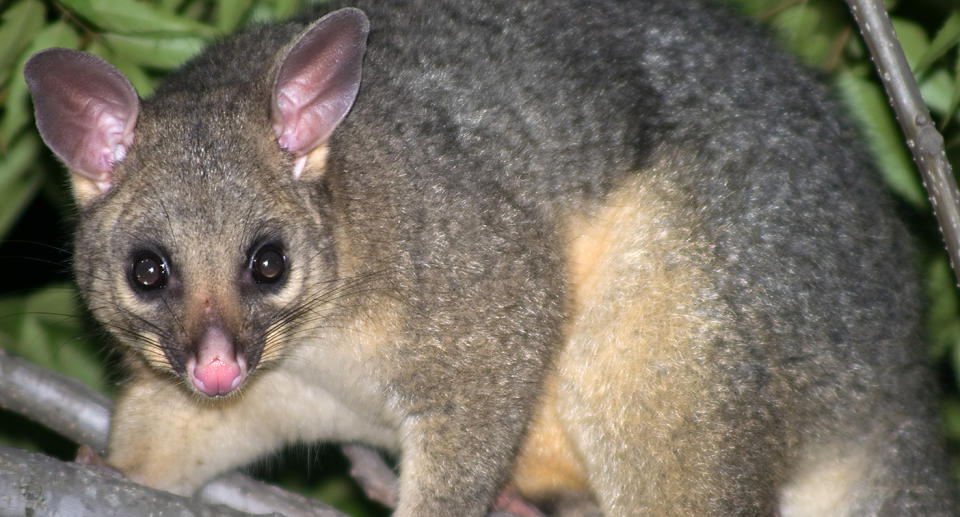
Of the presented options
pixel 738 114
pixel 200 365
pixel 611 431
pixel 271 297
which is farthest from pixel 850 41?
pixel 200 365

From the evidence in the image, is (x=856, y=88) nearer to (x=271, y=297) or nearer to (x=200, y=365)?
(x=271, y=297)

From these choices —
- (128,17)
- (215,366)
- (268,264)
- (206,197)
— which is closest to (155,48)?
(128,17)

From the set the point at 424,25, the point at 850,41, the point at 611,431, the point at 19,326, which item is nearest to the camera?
the point at 611,431

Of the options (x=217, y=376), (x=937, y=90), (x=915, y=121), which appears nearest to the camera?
(x=915, y=121)

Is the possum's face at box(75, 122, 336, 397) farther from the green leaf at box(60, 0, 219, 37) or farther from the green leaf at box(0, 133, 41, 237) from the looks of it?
the green leaf at box(0, 133, 41, 237)

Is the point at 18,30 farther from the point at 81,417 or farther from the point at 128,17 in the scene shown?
the point at 81,417

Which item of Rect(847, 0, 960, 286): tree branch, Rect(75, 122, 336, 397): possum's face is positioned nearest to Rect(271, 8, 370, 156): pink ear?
Rect(75, 122, 336, 397): possum's face

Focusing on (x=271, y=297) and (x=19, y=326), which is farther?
(x=19, y=326)
